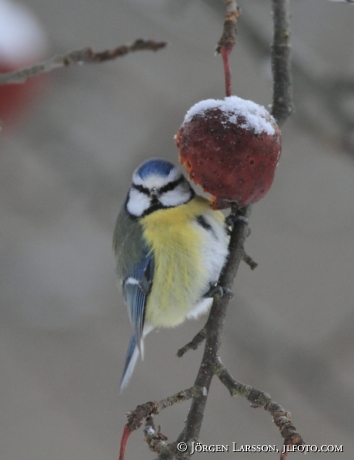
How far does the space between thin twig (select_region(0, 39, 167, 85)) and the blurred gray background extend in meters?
1.26

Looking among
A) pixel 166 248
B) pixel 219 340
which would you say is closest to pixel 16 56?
pixel 166 248

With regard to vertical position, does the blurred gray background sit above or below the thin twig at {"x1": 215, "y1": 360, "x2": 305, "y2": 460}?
above

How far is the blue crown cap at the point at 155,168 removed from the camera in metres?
1.54

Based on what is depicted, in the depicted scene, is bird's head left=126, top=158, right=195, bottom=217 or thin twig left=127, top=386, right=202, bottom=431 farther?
bird's head left=126, top=158, right=195, bottom=217

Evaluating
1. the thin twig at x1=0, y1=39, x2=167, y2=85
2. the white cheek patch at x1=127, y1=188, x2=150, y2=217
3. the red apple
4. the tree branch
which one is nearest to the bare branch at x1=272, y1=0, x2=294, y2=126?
the tree branch

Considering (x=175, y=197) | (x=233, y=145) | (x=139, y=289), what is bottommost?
(x=233, y=145)

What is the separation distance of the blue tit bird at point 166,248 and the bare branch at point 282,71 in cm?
37

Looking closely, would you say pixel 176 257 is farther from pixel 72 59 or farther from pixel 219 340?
pixel 72 59

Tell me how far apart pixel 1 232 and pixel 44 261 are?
28 cm

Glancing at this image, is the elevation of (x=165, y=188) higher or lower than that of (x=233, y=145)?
higher

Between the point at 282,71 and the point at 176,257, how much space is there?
572 millimetres

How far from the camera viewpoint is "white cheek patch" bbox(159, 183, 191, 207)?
160cm

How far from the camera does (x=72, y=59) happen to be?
743 mm

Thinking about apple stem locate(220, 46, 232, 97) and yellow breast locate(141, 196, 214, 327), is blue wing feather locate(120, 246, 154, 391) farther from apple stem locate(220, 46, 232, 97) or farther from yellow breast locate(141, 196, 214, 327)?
apple stem locate(220, 46, 232, 97)
